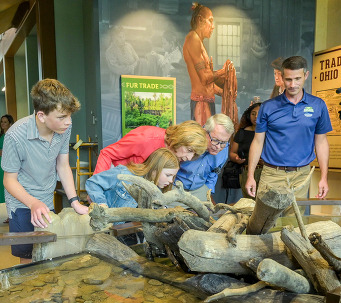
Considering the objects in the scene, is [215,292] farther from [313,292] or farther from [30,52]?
[30,52]

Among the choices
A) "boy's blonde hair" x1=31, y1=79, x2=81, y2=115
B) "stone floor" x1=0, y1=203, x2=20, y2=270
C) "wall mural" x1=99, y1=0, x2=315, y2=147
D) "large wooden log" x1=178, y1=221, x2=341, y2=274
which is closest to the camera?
"large wooden log" x1=178, y1=221, x2=341, y2=274

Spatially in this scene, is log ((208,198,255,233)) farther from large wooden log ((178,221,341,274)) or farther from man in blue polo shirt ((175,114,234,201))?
man in blue polo shirt ((175,114,234,201))

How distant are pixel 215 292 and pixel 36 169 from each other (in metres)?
1.31

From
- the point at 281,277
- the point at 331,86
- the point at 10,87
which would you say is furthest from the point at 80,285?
the point at 10,87

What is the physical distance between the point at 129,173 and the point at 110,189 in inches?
7.4

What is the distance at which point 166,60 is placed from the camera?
4.86 metres

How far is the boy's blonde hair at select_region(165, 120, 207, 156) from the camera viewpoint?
2.39 meters

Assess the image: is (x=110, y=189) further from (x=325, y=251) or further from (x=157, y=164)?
(x=325, y=251)

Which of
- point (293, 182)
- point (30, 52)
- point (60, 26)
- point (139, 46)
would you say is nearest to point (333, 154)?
point (293, 182)

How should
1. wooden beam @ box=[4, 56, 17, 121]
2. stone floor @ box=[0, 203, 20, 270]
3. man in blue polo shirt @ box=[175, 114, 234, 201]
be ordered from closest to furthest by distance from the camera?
man in blue polo shirt @ box=[175, 114, 234, 201] → stone floor @ box=[0, 203, 20, 270] → wooden beam @ box=[4, 56, 17, 121]

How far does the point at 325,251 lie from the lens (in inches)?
44.6

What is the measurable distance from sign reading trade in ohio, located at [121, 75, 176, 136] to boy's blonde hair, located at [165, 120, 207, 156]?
223cm

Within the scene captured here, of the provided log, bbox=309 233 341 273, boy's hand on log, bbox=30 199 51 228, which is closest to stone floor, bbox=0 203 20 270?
boy's hand on log, bbox=30 199 51 228

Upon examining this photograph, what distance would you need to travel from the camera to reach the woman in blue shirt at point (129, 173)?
2.14 metres
